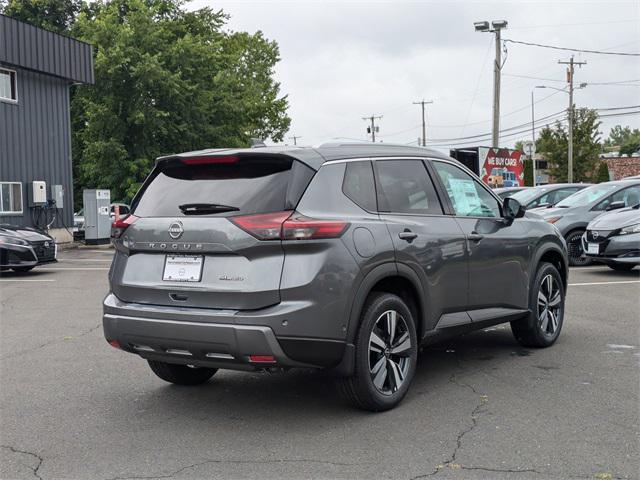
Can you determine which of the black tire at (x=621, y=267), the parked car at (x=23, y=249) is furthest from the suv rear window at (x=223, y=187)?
the parked car at (x=23, y=249)

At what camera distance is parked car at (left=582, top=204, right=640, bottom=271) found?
39.8 ft

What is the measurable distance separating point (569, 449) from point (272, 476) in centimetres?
170

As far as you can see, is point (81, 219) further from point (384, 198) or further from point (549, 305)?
point (384, 198)

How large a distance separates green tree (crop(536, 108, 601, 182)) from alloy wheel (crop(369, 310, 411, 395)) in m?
55.5

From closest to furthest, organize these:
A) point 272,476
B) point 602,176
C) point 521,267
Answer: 1. point 272,476
2. point 521,267
3. point 602,176

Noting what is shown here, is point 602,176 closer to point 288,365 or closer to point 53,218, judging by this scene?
point 53,218

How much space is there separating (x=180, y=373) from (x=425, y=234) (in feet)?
7.08

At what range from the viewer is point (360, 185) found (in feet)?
16.8

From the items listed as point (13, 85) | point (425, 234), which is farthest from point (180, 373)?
point (13, 85)

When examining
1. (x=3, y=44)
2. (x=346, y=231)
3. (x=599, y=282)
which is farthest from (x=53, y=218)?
(x=346, y=231)

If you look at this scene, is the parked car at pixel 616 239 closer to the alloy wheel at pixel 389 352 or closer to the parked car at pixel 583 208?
the parked car at pixel 583 208

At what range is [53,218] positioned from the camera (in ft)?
78.7

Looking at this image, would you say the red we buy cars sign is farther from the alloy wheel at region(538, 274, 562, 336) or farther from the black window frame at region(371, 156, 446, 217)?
the black window frame at region(371, 156, 446, 217)

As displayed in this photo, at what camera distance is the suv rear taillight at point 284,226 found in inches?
177
